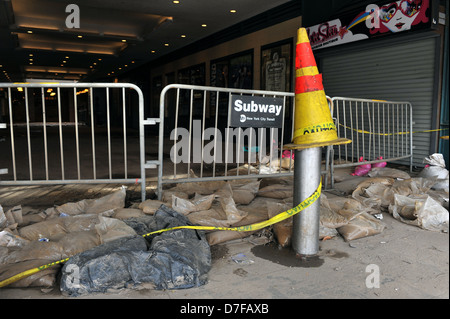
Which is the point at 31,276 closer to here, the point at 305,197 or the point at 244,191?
the point at 305,197

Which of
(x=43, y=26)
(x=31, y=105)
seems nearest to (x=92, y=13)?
(x=43, y=26)

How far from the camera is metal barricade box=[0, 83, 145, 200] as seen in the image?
3992mm

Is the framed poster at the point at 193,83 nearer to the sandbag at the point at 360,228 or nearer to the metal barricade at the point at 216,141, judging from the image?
the metal barricade at the point at 216,141

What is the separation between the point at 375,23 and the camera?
24.7ft

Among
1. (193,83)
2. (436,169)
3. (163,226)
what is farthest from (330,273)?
(193,83)

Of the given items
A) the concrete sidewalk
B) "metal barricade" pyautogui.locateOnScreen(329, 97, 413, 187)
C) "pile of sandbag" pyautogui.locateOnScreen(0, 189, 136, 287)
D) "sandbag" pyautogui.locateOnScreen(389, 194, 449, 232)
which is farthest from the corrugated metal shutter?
"pile of sandbag" pyautogui.locateOnScreen(0, 189, 136, 287)

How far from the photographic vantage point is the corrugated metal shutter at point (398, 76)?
283 inches

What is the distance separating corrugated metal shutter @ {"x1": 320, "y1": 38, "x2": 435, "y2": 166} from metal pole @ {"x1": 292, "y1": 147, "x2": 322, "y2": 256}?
5.77 m

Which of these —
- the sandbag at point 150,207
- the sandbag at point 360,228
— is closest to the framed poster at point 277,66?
the sandbag at point 360,228

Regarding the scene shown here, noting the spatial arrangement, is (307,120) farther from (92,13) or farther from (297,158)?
(92,13)

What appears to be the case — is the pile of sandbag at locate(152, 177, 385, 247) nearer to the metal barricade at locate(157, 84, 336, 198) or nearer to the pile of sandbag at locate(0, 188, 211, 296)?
the pile of sandbag at locate(0, 188, 211, 296)

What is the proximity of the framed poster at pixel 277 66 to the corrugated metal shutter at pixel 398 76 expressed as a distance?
1.59m
